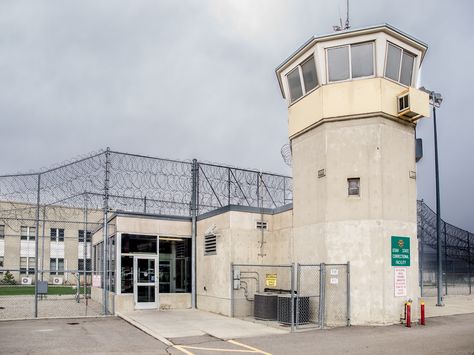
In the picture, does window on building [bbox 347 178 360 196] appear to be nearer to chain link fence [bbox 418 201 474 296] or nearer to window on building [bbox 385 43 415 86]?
window on building [bbox 385 43 415 86]

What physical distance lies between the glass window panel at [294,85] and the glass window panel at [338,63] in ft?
5.66

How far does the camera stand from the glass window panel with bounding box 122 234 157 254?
20198 mm

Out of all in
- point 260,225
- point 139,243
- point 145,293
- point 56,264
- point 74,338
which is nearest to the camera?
point 74,338

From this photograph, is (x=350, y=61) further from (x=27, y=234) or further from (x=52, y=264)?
(x=52, y=264)

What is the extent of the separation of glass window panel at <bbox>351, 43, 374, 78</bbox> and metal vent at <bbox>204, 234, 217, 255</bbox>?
8651mm

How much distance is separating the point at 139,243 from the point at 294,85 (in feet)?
30.0

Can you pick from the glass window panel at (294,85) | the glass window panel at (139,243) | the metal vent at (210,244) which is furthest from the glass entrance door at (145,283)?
the glass window panel at (294,85)

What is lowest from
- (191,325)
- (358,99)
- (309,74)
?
(191,325)

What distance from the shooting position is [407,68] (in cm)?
1720

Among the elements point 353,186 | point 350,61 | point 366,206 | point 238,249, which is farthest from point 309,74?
point 238,249

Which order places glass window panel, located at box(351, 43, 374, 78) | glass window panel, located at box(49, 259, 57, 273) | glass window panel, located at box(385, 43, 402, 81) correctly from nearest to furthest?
glass window panel, located at box(351, 43, 374, 78) → glass window panel, located at box(385, 43, 402, 81) → glass window panel, located at box(49, 259, 57, 273)

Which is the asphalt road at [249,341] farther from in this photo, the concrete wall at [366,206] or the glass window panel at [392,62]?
the glass window panel at [392,62]

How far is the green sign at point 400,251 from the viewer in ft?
51.9

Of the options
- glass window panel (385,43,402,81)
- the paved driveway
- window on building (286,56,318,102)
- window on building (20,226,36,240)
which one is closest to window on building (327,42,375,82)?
glass window panel (385,43,402,81)
